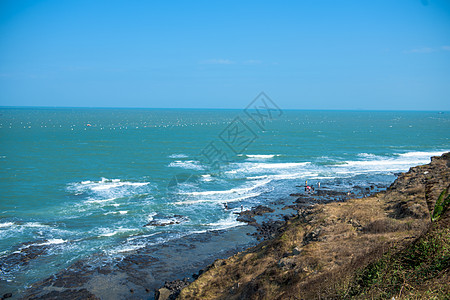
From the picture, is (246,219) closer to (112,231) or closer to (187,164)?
(112,231)

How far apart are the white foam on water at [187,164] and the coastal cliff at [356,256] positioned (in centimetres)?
3219

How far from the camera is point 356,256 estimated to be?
1209 cm

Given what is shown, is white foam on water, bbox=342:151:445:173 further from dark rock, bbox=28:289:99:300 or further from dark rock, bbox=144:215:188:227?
dark rock, bbox=28:289:99:300

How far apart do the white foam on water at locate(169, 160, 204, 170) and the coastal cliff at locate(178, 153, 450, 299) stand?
106ft

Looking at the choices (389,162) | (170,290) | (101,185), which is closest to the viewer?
(170,290)

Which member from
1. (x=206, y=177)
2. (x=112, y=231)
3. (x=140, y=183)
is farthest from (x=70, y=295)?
(x=206, y=177)

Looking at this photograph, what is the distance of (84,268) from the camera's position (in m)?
22.1

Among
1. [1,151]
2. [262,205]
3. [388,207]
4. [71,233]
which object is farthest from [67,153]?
[388,207]

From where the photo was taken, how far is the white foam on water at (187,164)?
2031 inches

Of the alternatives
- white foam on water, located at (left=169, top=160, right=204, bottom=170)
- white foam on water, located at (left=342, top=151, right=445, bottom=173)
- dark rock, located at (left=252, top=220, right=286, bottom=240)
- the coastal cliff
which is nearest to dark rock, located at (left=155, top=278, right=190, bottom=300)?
the coastal cliff

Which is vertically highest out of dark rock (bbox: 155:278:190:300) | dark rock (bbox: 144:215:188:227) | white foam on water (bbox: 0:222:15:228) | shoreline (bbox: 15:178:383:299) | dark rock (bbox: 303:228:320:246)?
dark rock (bbox: 303:228:320:246)

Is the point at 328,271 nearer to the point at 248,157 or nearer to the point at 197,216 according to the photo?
the point at 197,216

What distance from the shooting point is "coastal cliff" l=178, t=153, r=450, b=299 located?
845 centimetres

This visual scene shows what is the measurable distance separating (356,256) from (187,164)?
43.2 m
